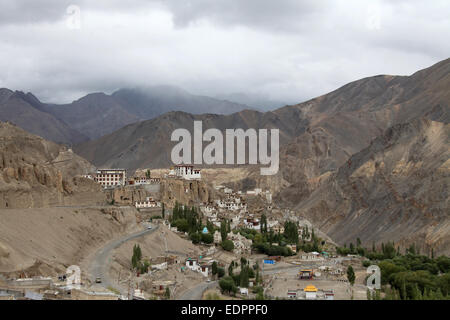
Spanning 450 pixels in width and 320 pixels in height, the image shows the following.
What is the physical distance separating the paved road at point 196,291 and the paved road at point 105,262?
18.3 ft

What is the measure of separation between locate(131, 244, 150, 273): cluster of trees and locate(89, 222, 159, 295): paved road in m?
2.17

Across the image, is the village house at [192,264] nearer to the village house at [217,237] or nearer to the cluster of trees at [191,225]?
the cluster of trees at [191,225]

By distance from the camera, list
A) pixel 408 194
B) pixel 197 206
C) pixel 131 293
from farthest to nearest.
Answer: pixel 408 194 < pixel 197 206 < pixel 131 293

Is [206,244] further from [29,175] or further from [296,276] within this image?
[29,175]

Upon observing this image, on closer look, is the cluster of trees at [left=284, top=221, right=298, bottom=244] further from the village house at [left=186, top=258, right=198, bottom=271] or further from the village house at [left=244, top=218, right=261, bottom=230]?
the village house at [left=186, top=258, right=198, bottom=271]

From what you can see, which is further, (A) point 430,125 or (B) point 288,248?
(A) point 430,125

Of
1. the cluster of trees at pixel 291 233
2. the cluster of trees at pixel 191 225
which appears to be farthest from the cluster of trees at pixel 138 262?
the cluster of trees at pixel 291 233

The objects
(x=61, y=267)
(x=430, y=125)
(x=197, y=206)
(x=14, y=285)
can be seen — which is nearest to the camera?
(x=14, y=285)

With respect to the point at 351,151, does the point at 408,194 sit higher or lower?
lower

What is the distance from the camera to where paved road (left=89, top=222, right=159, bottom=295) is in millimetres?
43941
